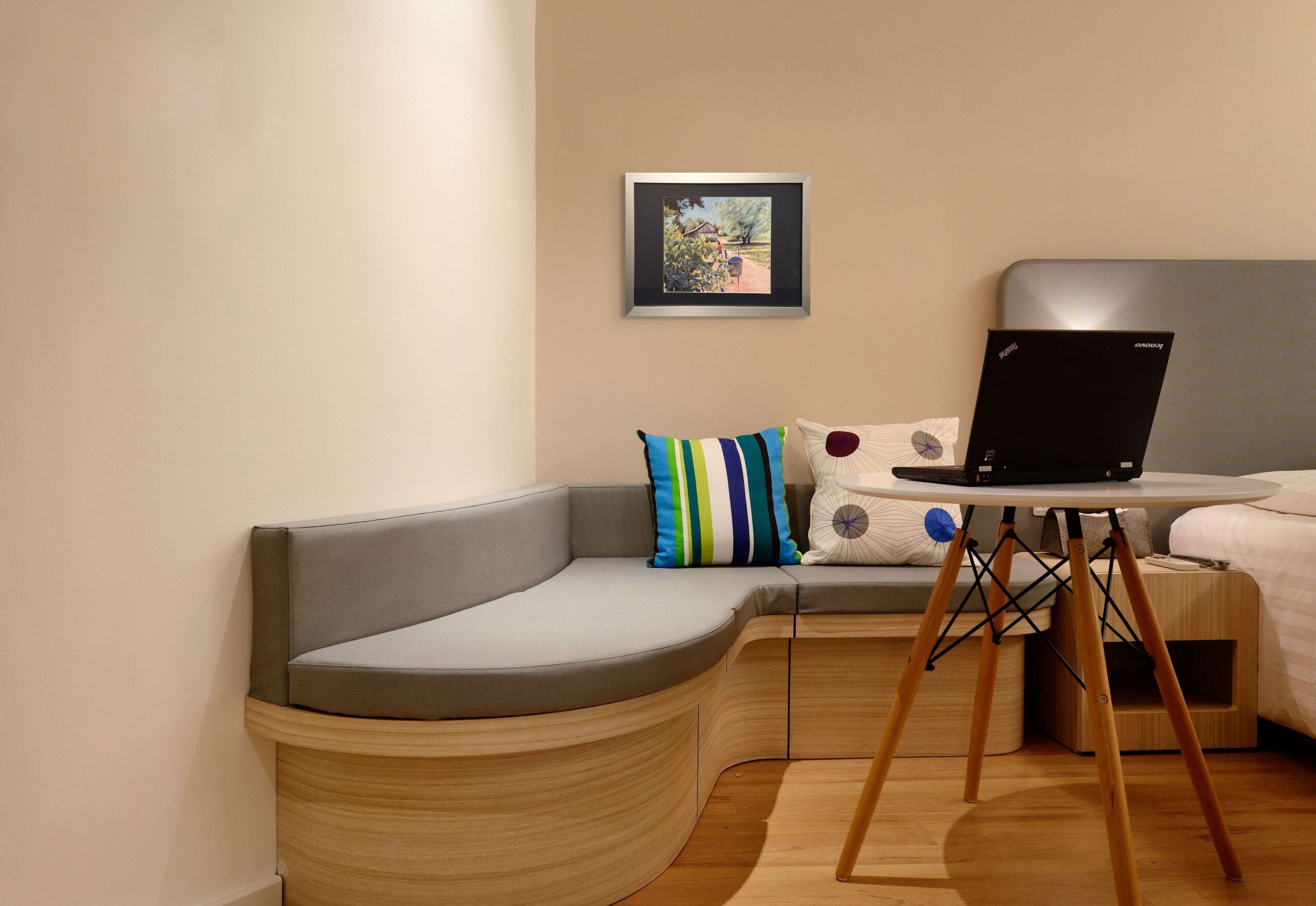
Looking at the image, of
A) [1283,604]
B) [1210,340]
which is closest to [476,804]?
[1283,604]

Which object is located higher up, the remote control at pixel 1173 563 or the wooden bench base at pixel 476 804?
the remote control at pixel 1173 563

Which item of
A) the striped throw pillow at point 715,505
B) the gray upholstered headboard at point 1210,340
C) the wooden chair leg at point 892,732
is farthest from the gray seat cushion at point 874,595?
the gray upholstered headboard at point 1210,340

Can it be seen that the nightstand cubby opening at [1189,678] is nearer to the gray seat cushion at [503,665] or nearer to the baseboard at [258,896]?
the gray seat cushion at [503,665]

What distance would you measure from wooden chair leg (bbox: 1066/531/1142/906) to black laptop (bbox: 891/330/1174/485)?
13cm

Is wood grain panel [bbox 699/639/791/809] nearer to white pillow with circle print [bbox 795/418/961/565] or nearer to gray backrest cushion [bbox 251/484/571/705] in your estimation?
white pillow with circle print [bbox 795/418/961/565]

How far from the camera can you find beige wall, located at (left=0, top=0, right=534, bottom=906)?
1060mm

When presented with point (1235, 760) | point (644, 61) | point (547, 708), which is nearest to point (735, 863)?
point (547, 708)

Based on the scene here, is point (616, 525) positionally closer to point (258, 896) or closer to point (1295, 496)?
point (258, 896)

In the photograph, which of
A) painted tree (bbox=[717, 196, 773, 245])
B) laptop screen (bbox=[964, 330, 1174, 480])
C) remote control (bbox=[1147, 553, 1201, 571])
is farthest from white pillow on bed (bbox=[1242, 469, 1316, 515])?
painted tree (bbox=[717, 196, 773, 245])

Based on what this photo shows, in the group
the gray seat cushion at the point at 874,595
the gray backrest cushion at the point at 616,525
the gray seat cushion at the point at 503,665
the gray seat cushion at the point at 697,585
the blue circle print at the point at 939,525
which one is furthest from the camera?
the gray backrest cushion at the point at 616,525

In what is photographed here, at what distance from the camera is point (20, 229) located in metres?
1.04

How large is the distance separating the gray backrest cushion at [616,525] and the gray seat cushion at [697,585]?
0.21 meters

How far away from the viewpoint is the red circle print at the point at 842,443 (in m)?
2.61

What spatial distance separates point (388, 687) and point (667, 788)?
0.64 m
